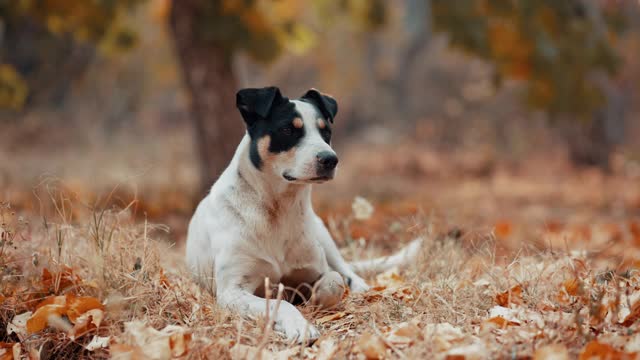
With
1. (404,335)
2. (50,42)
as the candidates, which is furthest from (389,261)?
(50,42)

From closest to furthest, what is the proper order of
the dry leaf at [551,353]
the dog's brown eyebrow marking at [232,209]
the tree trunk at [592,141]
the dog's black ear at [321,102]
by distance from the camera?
the dry leaf at [551,353]
the dog's brown eyebrow marking at [232,209]
the dog's black ear at [321,102]
the tree trunk at [592,141]

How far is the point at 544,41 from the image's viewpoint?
859cm

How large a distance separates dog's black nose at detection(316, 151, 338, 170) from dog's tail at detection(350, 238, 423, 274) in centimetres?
126

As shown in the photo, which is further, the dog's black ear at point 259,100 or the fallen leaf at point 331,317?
the dog's black ear at point 259,100

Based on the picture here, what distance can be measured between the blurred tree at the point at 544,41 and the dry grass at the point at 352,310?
4799 millimetres

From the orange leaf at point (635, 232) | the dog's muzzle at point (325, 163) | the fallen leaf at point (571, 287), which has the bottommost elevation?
the orange leaf at point (635, 232)

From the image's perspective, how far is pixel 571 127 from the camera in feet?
48.1

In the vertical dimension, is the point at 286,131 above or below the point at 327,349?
above

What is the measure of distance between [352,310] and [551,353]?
1171mm

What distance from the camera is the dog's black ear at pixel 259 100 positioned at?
3.85m

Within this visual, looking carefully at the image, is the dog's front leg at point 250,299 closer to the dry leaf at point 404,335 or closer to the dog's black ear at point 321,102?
the dry leaf at point 404,335

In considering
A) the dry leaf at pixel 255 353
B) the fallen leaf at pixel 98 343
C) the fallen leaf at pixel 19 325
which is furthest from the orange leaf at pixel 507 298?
the fallen leaf at pixel 19 325

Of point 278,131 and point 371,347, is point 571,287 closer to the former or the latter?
point 371,347

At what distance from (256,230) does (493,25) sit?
22.5ft
